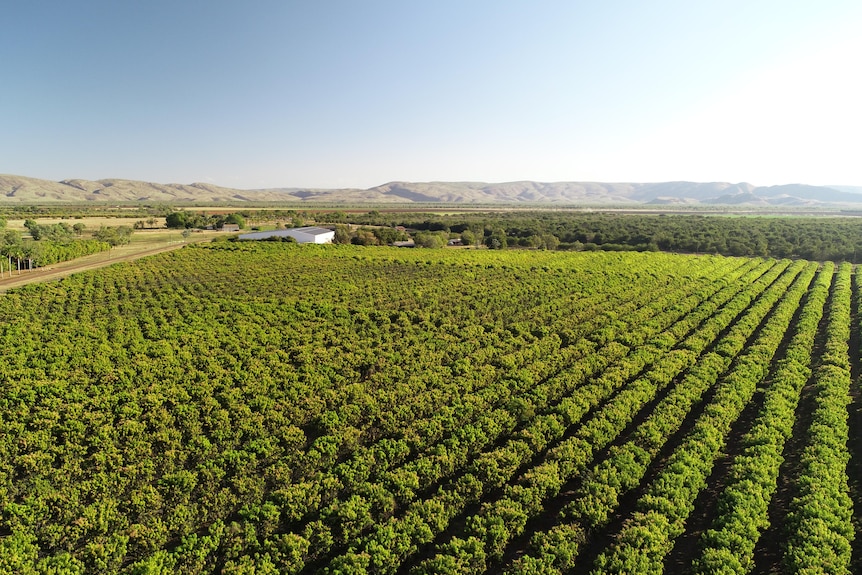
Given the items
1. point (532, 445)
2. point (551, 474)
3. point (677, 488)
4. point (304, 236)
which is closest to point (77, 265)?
point (304, 236)

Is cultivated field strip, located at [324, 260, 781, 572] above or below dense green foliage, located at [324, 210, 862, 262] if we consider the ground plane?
below

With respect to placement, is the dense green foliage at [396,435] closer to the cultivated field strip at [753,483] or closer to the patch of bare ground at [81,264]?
the cultivated field strip at [753,483]

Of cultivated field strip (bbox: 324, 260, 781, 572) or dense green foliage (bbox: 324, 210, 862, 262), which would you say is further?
dense green foliage (bbox: 324, 210, 862, 262)

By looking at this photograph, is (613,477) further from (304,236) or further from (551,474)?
(304,236)


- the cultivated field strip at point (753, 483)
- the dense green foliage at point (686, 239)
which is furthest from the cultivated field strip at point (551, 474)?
the dense green foliage at point (686, 239)

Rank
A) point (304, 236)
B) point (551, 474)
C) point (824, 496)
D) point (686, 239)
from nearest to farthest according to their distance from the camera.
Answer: point (824, 496), point (551, 474), point (304, 236), point (686, 239)

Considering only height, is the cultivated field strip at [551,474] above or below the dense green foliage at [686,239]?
below

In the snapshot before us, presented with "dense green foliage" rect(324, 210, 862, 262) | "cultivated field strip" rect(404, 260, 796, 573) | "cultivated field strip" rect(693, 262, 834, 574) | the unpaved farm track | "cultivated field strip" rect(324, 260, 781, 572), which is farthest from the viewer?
"dense green foliage" rect(324, 210, 862, 262)

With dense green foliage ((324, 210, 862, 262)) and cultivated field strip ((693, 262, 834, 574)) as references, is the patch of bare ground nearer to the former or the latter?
cultivated field strip ((693, 262, 834, 574))

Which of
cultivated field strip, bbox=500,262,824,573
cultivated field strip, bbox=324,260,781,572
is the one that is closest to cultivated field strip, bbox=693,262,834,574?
cultivated field strip, bbox=500,262,824,573
